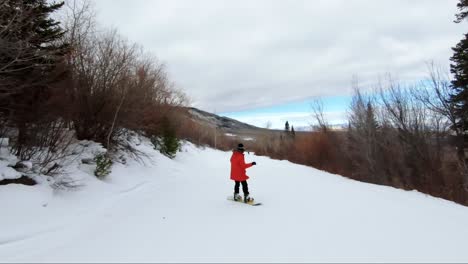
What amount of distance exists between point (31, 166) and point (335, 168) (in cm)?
1977

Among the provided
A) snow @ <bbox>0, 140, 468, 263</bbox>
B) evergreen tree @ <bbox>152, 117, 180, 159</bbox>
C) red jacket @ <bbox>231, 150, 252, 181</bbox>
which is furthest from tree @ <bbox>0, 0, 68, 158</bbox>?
evergreen tree @ <bbox>152, 117, 180, 159</bbox>

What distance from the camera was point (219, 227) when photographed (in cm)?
669

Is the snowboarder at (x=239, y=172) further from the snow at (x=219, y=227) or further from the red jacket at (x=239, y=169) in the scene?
the snow at (x=219, y=227)

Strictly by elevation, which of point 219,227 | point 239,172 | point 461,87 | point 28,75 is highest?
point 461,87

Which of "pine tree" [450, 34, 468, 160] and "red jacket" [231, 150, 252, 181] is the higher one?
"pine tree" [450, 34, 468, 160]

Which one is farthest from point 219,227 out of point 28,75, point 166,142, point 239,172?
point 166,142

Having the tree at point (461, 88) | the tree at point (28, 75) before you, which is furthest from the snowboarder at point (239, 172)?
the tree at point (461, 88)

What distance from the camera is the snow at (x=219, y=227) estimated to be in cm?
510

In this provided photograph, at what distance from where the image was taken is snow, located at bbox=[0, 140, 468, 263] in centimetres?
510

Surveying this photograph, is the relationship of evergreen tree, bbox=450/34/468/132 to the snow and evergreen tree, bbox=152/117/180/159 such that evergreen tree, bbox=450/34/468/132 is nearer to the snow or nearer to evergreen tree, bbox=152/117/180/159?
the snow

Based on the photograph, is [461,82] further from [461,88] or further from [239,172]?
[239,172]

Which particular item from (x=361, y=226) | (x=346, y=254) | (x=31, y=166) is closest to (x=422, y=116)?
(x=361, y=226)

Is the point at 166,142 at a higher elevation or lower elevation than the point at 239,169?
higher

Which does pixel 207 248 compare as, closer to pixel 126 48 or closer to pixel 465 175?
pixel 126 48
